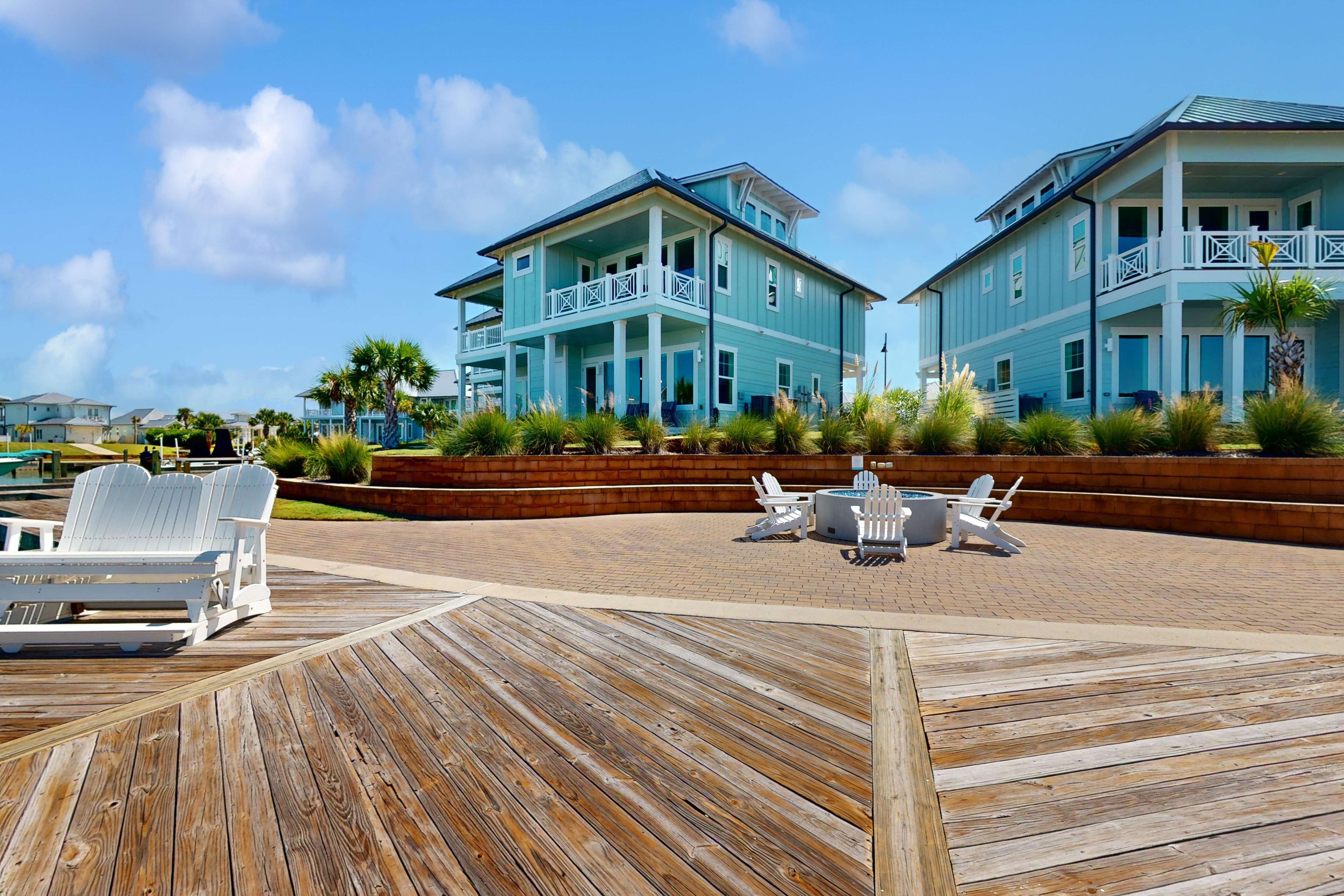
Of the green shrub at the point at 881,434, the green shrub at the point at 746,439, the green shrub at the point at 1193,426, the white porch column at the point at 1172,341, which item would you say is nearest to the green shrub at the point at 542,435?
the green shrub at the point at 746,439

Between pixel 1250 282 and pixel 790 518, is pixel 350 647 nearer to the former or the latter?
pixel 790 518

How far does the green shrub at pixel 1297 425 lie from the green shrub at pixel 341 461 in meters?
16.4

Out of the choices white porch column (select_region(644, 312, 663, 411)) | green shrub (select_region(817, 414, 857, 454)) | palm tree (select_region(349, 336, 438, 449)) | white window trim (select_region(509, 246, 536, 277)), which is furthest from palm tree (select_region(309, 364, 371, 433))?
green shrub (select_region(817, 414, 857, 454))

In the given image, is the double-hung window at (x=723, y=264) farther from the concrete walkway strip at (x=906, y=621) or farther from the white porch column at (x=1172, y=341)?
the concrete walkway strip at (x=906, y=621)

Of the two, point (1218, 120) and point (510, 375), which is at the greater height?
point (1218, 120)

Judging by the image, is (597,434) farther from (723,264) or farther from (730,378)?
(723,264)

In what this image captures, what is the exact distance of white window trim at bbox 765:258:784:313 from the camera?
70.7 feet

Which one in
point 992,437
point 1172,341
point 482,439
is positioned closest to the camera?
point 992,437

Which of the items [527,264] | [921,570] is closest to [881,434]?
[921,570]

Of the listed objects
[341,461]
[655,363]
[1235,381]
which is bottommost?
[341,461]

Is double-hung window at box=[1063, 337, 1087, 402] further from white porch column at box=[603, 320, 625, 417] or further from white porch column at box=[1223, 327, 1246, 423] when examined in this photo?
white porch column at box=[603, 320, 625, 417]

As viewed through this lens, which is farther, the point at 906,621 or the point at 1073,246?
the point at 1073,246

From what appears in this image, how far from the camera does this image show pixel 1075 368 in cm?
1714

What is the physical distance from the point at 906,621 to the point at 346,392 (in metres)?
29.6
